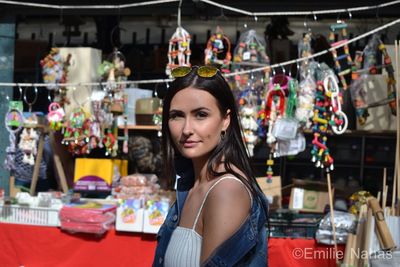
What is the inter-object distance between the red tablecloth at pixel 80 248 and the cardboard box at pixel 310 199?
2.02 ft

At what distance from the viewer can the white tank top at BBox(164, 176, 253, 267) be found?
1.61 m

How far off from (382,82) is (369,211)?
3.98 ft

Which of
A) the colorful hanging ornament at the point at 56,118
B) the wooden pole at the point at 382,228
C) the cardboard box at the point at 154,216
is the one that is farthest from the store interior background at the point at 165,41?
the wooden pole at the point at 382,228

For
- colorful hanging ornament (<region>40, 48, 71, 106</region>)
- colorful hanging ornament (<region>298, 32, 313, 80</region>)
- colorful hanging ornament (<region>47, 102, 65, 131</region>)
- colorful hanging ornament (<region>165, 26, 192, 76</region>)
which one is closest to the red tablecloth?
colorful hanging ornament (<region>47, 102, 65, 131</region>)

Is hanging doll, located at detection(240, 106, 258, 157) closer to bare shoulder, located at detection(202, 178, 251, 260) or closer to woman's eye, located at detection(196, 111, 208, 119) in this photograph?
woman's eye, located at detection(196, 111, 208, 119)

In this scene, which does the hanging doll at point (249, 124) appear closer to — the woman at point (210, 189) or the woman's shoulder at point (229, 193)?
the woman at point (210, 189)

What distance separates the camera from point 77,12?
4375mm

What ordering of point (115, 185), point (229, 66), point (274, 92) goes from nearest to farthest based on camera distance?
point (274, 92) < point (229, 66) < point (115, 185)

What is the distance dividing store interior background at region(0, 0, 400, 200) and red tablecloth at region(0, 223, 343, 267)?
2.04 ft

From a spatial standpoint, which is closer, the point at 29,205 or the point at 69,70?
the point at 29,205

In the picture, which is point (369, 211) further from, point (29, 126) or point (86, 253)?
point (29, 126)

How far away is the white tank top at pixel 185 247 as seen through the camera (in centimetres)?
161

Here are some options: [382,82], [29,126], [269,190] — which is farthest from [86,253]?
[382,82]

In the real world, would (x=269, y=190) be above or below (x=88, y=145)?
below
